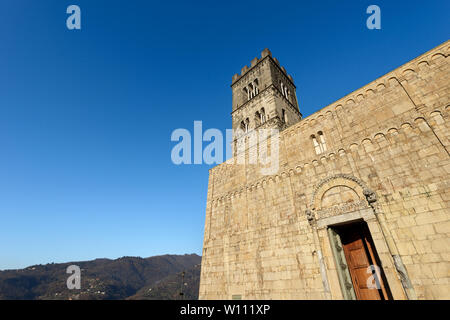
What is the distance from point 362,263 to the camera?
9531 mm

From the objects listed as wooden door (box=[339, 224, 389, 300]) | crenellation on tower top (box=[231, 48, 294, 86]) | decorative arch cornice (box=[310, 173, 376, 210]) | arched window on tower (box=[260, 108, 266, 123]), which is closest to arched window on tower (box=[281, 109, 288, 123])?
arched window on tower (box=[260, 108, 266, 123])

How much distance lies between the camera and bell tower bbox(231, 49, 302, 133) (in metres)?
22.3

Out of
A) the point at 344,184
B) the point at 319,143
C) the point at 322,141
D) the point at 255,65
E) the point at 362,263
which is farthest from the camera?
the point at 255,65

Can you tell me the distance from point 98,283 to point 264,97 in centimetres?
15123

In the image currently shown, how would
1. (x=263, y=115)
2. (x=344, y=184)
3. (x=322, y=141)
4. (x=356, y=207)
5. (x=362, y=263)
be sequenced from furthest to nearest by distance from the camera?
(x=263, y=115) → (x=322, y=141) → (x=344, y=184) → (x=362, y=263) → (x=356, y=207)

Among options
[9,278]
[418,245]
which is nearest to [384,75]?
[418,245]

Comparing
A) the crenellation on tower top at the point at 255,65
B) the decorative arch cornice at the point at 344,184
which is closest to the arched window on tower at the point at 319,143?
the decorative arch cornice at the point at 344,184

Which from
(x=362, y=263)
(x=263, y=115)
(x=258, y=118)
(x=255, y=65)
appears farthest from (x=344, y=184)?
(x=255, y=65)

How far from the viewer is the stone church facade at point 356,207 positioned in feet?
25.9

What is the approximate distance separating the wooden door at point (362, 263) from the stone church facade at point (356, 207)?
0.04 meters

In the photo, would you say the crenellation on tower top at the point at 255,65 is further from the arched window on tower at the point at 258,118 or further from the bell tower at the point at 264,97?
the arched window on tower at the point at 258,118

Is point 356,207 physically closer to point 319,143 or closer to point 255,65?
point 319,143

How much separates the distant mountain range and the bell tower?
9878 centimetres
